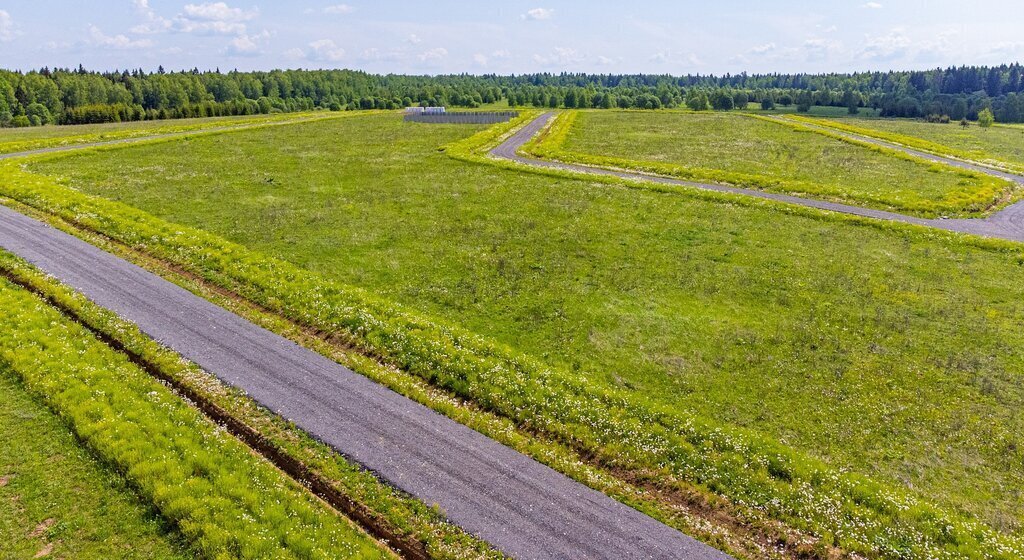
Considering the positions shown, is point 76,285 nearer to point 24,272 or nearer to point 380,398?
point 24,272

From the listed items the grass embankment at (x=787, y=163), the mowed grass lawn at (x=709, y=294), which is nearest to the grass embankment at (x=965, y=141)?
the grass embankment at (x=787, y=163)

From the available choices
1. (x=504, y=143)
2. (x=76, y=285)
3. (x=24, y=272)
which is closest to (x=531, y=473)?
(x=76, y=285)

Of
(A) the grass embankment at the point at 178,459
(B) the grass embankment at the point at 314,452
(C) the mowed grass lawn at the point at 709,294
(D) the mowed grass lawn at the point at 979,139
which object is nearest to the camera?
(A) the grass embankment at the point at 178,459

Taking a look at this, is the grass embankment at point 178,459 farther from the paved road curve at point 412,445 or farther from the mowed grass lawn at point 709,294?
the mowed grass lawn at point 709,294

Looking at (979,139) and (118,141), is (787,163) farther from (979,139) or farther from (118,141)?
(118,141)

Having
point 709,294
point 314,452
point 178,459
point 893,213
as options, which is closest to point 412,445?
point 314,452

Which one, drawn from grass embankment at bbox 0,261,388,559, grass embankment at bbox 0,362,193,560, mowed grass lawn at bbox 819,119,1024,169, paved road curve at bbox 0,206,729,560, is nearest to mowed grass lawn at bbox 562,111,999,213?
mowed grass lawn at bbox 819,119,1024,169
